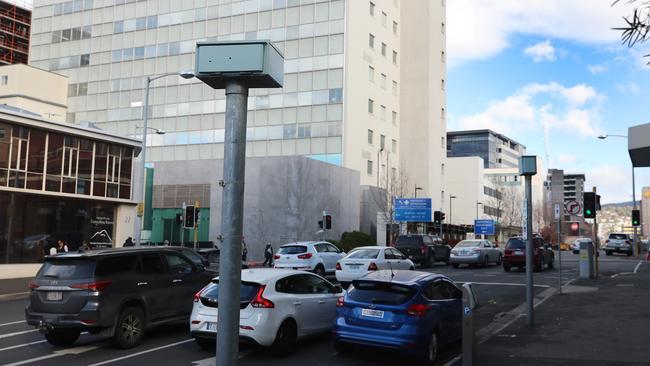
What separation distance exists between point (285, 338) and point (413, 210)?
4463cm

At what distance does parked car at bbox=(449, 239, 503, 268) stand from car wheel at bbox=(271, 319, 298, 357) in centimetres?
2466

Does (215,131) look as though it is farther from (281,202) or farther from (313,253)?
(313,253)

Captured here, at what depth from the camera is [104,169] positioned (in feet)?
102

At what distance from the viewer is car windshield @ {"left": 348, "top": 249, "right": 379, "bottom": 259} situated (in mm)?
22688

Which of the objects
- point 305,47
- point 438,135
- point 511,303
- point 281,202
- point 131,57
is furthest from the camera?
point 438,135

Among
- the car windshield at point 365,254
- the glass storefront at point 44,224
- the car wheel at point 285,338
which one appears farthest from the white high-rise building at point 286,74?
the car wheel at point 285,338

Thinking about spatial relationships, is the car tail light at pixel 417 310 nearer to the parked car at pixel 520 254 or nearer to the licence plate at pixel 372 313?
the licence plate at pixel 372 313

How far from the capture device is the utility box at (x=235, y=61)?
15.0ft

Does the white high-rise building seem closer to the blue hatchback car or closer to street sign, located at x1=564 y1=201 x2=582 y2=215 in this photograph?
street sign, located at x1=564 y1=201 x2=582 y2=215

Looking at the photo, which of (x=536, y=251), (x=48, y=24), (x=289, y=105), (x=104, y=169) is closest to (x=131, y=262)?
(x=104, y=169)

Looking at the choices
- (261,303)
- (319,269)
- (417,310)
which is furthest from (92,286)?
(319,269)

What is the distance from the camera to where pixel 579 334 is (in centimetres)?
1194

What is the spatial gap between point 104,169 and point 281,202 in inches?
669

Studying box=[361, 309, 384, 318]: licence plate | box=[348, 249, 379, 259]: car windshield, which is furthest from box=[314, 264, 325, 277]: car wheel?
box=[361, 309, 384, 318]: licence plate
